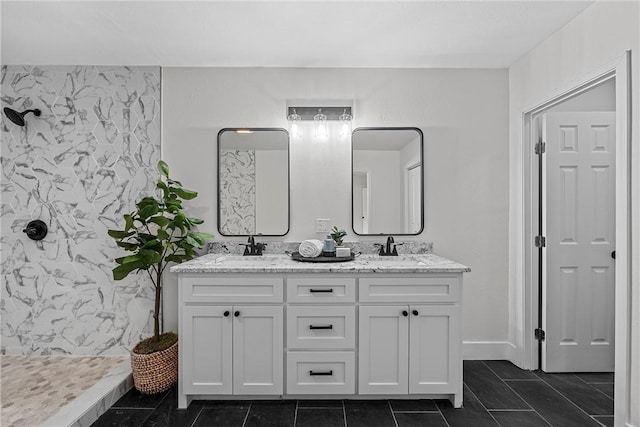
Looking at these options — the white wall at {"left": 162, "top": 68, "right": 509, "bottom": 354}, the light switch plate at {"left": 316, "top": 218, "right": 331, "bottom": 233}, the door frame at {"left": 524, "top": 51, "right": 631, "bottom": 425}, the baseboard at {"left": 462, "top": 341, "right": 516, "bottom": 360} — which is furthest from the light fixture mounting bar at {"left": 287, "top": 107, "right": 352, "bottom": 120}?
the baseboard at {"left": 462, "top": 341, "right": 516, "bottom": 360}

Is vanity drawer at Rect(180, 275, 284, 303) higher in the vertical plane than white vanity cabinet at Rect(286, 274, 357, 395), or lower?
higher

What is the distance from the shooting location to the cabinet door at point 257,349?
7.11 ft

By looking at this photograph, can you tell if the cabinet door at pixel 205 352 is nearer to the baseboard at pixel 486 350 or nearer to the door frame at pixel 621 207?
the baseboard at pixel 486 350

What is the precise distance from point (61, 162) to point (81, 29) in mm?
1078

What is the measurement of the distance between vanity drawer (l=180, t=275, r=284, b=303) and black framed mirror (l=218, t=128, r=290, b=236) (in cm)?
70

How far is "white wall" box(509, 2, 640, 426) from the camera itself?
173cm

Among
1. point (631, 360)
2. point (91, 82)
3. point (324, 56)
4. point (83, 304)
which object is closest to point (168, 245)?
point (83, 304)

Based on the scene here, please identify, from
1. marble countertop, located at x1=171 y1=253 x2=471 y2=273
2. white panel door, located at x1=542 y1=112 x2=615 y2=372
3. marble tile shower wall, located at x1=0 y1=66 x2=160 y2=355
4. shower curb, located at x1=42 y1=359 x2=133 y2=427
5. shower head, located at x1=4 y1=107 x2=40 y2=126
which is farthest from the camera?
marble tile shower wall, located at x1=0 y1=66 x2=160 y2=355

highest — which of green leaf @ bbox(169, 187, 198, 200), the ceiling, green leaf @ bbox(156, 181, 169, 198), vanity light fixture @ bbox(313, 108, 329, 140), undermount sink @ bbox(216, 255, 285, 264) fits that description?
the ceiling

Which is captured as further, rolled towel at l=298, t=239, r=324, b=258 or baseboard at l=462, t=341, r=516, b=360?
Result: baseboard at l=462, t=341, r=516, b=360

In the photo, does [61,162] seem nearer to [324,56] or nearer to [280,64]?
[280,64]

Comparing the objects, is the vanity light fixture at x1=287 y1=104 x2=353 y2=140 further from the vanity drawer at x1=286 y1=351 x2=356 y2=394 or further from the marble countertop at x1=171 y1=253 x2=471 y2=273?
the vanity drawer at x1=286 y1=351 x2=356 y2=394

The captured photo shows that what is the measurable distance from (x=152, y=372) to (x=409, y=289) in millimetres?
1793

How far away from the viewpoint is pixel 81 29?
230 cm
